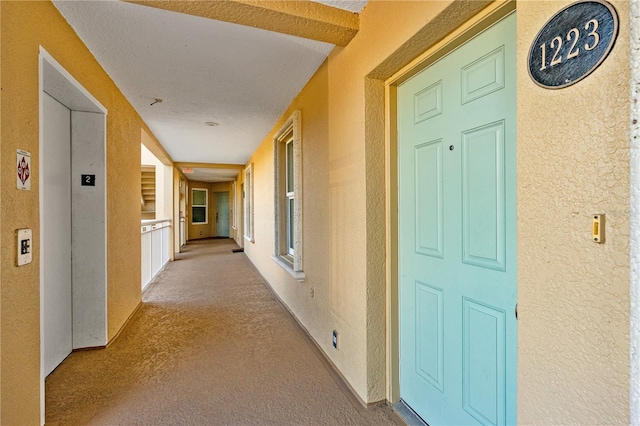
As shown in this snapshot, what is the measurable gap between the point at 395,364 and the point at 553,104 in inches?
60.4

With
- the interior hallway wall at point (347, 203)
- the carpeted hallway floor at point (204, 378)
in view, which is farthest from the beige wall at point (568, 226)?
the carpeted hallway floor at point (204, 378)

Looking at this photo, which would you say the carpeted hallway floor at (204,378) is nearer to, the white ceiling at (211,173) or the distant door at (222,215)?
the white ceiling at (211,173)

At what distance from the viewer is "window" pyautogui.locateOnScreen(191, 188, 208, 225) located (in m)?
10.8

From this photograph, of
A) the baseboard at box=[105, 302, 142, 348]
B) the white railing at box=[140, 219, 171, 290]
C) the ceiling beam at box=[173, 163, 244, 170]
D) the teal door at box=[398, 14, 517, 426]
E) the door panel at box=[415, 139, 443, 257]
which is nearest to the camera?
the teal door at box=[398, 14, 517, 426]

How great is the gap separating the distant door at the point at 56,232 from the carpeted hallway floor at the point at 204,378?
0.71ft

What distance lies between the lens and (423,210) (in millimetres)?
1485

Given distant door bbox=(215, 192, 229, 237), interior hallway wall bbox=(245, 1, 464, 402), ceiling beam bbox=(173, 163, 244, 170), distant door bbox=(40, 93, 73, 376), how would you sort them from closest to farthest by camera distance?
interior hallway wall bbox=(245, 1, 464, 402)
distant door bbox=(40, 93, 73, 376)
ceiling beam bbox=(173, 163, 244, 170)
distant door bbox=(215, 192, 229, 237)

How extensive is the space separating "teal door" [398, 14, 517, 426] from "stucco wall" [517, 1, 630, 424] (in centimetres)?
24

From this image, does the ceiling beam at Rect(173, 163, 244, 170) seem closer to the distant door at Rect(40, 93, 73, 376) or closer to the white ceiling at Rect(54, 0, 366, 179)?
the white ceiling at Rect(54, 0, 366, 179)

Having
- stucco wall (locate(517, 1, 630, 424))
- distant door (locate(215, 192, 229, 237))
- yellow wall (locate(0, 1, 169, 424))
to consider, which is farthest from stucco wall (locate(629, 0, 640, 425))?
distant door (locate(215, 192, 229, 237))

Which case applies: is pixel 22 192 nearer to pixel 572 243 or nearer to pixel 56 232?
pixel 56 232

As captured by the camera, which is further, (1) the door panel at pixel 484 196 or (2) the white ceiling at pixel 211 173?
(2) the white ceiling at pixel 211 173

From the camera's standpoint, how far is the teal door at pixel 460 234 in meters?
1.08

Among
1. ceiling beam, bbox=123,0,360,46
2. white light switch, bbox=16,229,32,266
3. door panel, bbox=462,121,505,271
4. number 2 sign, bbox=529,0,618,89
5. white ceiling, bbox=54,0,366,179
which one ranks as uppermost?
white ceiling, bbox=54,0,366,179
